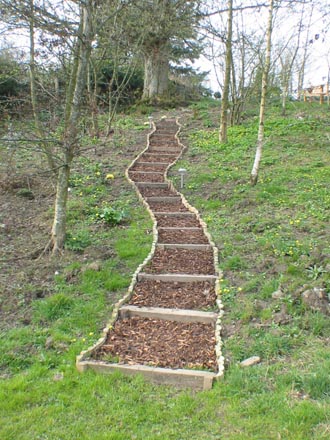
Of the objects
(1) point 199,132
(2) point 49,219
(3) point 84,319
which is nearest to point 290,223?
(3) point 84,319

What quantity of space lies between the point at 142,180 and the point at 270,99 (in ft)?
36.4

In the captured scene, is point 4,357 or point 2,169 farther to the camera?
point 2,169

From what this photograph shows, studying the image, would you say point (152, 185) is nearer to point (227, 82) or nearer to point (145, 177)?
point (145, 177)

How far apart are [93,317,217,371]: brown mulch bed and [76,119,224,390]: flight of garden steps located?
0.17 ft

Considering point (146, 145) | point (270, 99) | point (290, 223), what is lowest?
point (290, 223)

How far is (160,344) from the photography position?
3809 mm

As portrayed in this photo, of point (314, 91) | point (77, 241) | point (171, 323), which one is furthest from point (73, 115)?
point (314, 91)

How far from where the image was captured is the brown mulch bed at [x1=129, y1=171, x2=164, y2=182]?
9.19m

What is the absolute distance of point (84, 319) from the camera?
13.7ft

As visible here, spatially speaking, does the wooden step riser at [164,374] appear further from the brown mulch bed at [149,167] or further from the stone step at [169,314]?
the brown mulch bed at [149,167]

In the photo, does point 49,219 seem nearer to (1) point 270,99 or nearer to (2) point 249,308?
(2) point 249,308

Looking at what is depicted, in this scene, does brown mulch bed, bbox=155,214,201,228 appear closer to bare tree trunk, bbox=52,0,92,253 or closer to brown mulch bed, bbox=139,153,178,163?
bare tree trunk, bbox=52,0,92,253

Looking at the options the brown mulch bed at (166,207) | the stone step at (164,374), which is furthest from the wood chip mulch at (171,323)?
the brown mulch bed at (166,207)

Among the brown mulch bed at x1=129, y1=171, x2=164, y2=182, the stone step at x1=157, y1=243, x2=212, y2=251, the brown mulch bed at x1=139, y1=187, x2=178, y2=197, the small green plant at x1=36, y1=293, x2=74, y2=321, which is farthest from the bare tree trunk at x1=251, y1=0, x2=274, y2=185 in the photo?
the small green plant at x1=36, y1=293, x2=74, y2=321
